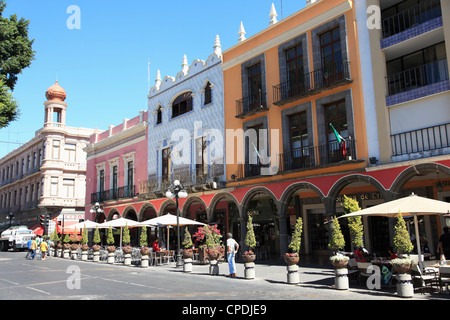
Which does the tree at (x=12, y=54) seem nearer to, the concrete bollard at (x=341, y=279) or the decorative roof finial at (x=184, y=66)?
the decorative roof finial at (x=184, y=66)

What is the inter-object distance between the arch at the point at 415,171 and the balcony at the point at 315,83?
14.7ft

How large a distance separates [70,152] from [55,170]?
2.77 m

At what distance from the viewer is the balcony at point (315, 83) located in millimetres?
16906

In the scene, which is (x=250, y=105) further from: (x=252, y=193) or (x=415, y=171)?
(x=415, y=171)

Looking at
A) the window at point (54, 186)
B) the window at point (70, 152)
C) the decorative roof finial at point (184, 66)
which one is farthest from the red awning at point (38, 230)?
the decorative roof finial at point (184, 66)

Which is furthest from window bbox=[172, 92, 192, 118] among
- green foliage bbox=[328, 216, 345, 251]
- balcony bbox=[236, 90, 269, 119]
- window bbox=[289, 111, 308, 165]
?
green foliage bbox=[328, 216, 345, 251]

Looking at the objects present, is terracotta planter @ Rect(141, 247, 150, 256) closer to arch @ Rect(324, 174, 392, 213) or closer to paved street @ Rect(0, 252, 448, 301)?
paved street @ Rect(0, 252, 448, 301)

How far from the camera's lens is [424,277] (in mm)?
10289

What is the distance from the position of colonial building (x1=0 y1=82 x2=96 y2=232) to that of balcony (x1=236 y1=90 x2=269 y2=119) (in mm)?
26664

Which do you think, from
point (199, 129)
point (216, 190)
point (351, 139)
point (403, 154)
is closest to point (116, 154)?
point (199, 129)

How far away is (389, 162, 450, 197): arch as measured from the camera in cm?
1372

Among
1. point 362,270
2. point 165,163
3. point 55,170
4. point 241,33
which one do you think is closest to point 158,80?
point 165,163

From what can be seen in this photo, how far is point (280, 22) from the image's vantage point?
2008cm

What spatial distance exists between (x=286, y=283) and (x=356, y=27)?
11070mm
